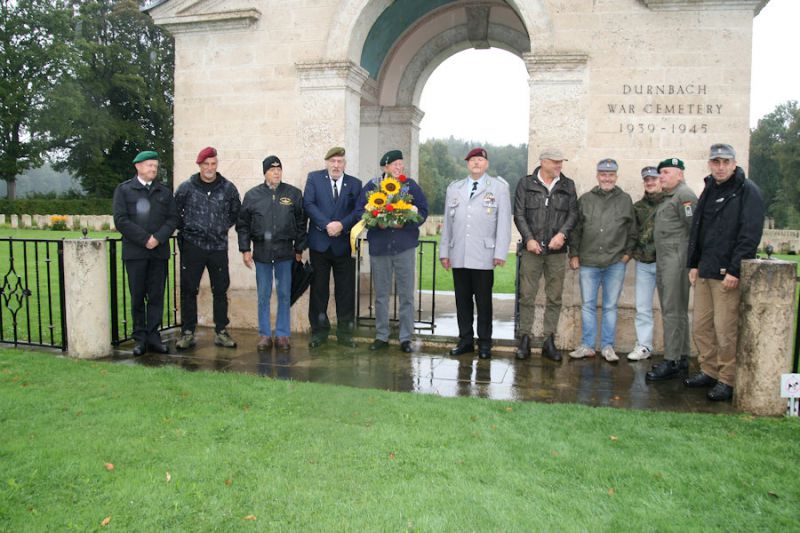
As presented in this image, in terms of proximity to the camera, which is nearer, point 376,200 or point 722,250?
point 722,250

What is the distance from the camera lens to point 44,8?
128ft

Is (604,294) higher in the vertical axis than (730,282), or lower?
lower

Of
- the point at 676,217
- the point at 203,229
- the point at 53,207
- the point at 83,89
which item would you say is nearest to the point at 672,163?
the point at 676,217

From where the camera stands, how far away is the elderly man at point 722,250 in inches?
201

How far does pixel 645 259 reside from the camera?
6.30 m

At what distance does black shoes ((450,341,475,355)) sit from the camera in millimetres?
6680

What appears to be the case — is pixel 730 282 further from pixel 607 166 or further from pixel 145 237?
pixel 145 237

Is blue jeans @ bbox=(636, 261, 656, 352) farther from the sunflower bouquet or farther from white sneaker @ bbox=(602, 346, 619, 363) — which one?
the sunflower bouquet

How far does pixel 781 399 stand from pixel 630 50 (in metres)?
3.85

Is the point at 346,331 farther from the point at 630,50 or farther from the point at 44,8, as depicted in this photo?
the point at 44,8

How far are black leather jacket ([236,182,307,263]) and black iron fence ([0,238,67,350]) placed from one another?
5.92ft

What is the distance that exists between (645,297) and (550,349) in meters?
1.07

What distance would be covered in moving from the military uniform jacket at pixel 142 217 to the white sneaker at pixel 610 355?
15.1 ft

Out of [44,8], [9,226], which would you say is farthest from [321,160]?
[44,8]
